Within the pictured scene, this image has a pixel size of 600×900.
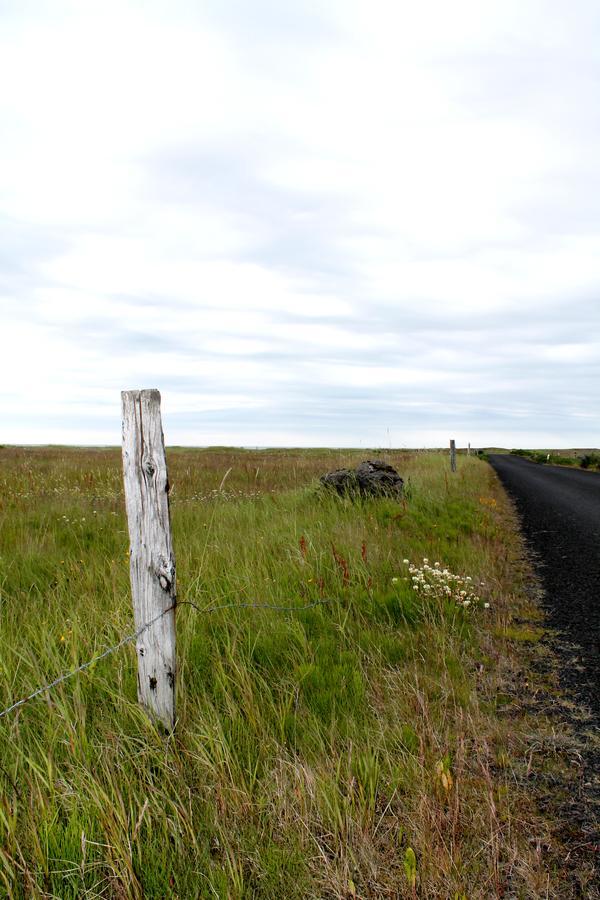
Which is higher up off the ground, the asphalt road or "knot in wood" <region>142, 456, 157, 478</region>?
"knot in wood" <region>142, 456, 157, 478</region>

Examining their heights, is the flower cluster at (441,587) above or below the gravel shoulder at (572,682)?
above

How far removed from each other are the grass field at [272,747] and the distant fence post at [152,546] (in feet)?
0.62

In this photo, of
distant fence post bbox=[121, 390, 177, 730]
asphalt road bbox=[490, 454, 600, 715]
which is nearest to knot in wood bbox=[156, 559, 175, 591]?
distant fence post bbox=[121, 390, 177, 730]

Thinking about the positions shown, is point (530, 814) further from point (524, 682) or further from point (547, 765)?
point (524, 682)

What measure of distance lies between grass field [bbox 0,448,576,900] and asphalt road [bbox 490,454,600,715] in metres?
0.56

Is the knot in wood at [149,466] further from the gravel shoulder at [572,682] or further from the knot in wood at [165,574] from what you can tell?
the gravel shoulder at [572,682]

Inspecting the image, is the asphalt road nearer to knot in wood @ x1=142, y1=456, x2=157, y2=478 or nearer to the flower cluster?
the flower cluster

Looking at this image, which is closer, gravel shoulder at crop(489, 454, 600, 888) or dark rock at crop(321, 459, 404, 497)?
gravel shoulder at crop(489, 454, 600, 888)

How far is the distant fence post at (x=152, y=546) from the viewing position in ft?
9.46

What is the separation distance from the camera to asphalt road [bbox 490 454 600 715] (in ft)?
14.4

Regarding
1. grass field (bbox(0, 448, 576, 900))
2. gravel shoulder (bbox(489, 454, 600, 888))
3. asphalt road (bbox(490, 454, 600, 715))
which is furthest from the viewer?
asphalt road (bbox(490, 454, 600, 715))

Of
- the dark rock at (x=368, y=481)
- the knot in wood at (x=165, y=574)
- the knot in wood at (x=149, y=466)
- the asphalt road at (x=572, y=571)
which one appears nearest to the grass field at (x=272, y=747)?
the asphalt road at (x=572, y=571)

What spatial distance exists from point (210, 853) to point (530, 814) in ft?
5.24

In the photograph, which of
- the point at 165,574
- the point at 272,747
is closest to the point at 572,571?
the point at 272,747
